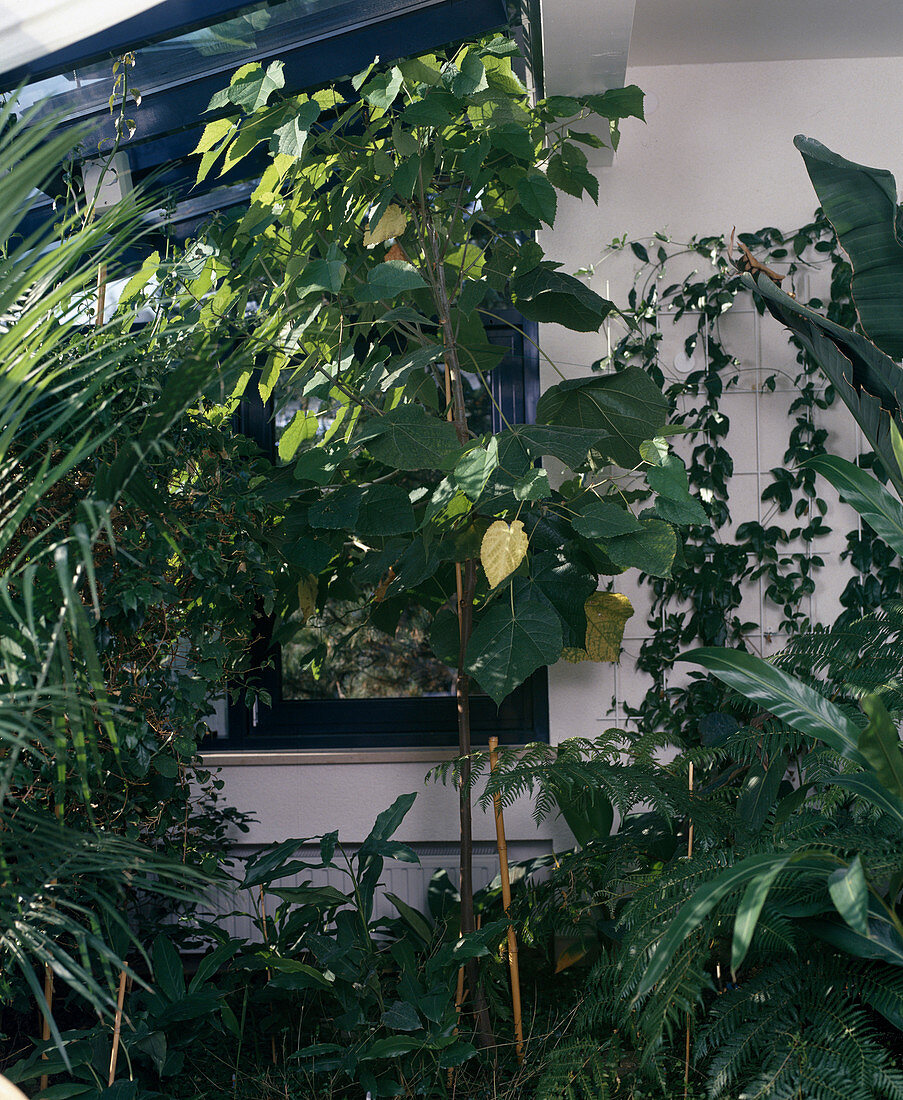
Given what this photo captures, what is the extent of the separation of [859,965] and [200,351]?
147cm

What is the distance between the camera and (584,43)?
2.24 meters

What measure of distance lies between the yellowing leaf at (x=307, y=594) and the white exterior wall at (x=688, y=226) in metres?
0.80

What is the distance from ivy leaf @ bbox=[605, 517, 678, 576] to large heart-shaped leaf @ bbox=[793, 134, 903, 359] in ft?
3.00

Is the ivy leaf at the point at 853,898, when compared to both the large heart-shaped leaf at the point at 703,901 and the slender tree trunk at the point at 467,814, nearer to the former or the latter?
the large heart-shaped leaf at the point at 703,901

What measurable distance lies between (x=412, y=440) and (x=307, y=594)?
0.68 m

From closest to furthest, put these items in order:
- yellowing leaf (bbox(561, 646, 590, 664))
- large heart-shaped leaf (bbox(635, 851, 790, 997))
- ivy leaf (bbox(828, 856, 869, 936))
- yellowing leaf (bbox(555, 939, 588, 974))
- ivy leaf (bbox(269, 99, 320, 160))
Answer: ivy leaf (bbox(828, 856, 869, 936)) → large heart-shaped leaf (bbox(635, 851, 790, 997)) → ivy leaf (bbox(269, 99, 320, 160)) → yellowing leaf (bbox(555, 939, 588, 974)) → yellowing leaf (bbox(561, 646, 590, 664))

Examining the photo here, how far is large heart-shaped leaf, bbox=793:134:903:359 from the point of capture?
212 cm

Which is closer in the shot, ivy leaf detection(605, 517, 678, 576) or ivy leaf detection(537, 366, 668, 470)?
ivy leaf detection(605, 517, 678, 576)

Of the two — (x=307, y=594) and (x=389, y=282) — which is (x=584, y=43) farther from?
(x=307, y=594)

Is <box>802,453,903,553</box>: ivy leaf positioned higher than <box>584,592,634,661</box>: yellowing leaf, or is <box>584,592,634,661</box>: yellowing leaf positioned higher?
<box>802,453,903,553</box>: ivy leaf

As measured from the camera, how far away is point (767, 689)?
1.39 metres

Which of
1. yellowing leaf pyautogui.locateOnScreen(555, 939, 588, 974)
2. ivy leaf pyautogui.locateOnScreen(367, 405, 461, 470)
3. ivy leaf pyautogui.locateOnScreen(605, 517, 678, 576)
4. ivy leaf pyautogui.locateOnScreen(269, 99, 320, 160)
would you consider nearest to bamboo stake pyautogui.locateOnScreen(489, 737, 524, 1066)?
yellowing leaf pyautogui.locateOnScreen(555, 939, 588, 974)

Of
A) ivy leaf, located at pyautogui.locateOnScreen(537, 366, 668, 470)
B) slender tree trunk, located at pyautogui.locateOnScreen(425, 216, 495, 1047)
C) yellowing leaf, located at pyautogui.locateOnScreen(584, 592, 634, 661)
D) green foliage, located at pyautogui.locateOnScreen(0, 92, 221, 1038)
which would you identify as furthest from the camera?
yellowing leaf, located at pyautogui.locateOnScreen(584, 592, 634, 661)

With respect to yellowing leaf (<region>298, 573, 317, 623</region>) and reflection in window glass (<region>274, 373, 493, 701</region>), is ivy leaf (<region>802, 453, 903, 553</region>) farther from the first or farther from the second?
reflection in window glass (<region>274, 373, 493, 701</region>)
